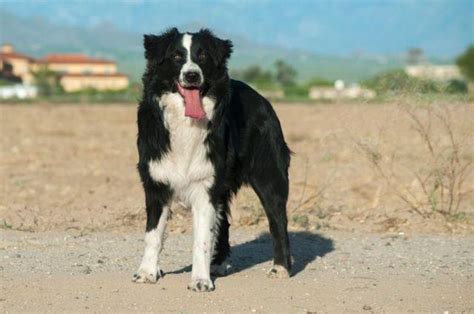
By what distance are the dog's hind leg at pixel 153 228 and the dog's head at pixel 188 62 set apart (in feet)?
2.84

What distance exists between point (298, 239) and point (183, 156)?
3.75 m

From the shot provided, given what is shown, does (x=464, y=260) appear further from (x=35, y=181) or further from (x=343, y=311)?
(x=35, y=181)

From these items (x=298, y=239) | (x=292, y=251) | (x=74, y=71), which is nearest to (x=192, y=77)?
(x=292, y=251)

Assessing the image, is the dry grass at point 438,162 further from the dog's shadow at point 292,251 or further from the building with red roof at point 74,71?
the building with red roof at point 74,71

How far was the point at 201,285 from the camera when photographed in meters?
9.67

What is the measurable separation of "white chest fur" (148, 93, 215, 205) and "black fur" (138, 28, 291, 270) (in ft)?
0.18

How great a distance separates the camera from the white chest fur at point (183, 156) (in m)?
9.67

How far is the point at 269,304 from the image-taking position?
9234 mm

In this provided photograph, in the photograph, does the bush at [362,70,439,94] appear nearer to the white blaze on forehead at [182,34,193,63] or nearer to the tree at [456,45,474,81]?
the white blaze on forehead at [182,34,193,63]

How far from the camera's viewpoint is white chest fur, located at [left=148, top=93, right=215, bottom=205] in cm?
967

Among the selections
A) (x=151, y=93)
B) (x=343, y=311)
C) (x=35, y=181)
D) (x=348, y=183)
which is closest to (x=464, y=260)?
(x=343, y=311)

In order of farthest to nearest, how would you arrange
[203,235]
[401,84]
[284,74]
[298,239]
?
[284,74] → [401,84] → [298,239] → [203,235]

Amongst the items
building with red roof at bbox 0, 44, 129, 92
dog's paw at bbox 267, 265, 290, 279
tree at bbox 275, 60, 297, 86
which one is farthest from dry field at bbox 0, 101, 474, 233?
tree at bbox 275, 60, 297, 86

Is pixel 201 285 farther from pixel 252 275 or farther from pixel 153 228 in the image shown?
pixel 252 275
